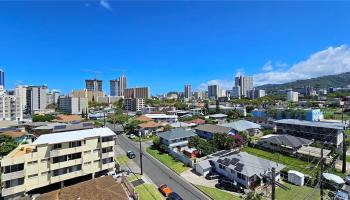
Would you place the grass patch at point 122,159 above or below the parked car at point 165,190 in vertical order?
above

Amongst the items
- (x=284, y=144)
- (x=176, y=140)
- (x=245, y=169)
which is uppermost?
(x=176, y=140)

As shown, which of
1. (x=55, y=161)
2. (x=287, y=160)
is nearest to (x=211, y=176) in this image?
(x=287, y=160)

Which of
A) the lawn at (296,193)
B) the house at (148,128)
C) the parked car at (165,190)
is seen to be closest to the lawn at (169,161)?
the parked car at (165,190)

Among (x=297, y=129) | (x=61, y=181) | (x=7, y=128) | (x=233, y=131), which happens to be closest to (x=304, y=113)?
(x=297, y=129)

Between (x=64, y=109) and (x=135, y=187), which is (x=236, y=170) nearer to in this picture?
(x=135, y=187)

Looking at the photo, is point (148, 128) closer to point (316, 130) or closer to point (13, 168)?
point (13, 168)

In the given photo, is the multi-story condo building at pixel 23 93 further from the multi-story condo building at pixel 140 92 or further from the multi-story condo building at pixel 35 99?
→ the multi-story condo building at pixel 140 92
